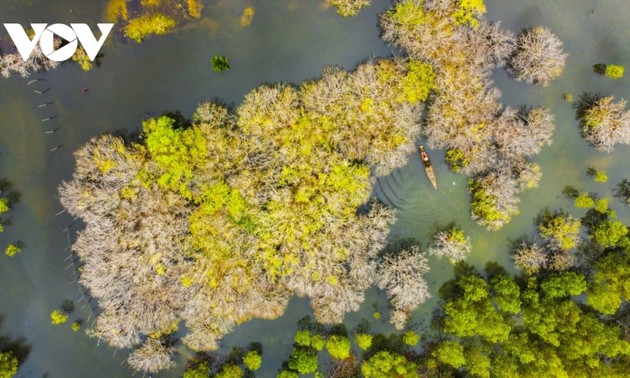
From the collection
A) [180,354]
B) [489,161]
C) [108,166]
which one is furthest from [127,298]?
[489,161]

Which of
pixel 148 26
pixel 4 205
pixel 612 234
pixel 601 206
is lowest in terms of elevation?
pixel 4 205

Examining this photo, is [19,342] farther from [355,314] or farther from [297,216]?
[355,314]

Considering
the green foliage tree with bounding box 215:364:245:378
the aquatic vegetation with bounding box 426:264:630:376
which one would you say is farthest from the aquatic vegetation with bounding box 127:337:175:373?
the aquatic vegetation with bounding box 426:264:630:376

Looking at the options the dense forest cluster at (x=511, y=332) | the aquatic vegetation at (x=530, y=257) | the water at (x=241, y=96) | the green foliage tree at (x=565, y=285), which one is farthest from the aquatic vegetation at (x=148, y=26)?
the green foliage tree at (x=565, y=285)

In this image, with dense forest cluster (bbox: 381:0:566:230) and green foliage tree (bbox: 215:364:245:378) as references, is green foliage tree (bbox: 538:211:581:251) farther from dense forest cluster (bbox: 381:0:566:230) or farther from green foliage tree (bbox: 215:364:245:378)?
green foliage tree (bbox: 215:364:245:378)

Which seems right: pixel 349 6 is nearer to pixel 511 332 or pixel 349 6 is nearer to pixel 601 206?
pixel 601 206

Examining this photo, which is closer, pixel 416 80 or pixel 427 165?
pixel 416 80

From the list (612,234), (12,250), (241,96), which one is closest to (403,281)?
(612,234)

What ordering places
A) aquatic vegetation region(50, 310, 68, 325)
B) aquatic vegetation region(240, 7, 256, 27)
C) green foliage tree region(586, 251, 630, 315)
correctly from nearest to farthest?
green foliage tree region(586, 251, 630, 315)
aquatic vegetation region(240, 7, 256, 27)
aquatic vegetation region(50, 310, 68, 325)
